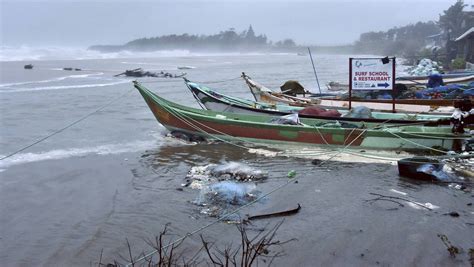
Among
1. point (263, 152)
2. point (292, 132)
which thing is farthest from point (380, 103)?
point (263, 152)

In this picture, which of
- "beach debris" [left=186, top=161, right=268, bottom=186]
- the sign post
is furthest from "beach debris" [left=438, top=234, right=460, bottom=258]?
the sign post

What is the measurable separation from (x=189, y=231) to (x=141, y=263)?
1027mm

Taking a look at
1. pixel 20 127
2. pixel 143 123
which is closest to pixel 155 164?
pixel 143 123

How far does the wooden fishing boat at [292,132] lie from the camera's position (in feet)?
31.1

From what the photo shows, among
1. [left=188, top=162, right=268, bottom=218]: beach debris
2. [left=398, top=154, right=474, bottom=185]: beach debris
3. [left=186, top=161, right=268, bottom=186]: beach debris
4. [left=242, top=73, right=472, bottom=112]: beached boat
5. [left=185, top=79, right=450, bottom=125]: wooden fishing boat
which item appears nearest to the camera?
[left=188, top=162, right=268, bottom=218]: beach debris

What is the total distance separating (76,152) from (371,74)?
7.68m

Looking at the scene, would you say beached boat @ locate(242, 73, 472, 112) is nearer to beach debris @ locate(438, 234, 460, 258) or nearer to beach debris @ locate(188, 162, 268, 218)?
beach debris @ locate(188, 162, 268, 218)

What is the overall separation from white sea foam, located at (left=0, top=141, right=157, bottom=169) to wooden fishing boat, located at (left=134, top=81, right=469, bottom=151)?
105cm

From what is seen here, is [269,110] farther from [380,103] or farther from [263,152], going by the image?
[380,103]

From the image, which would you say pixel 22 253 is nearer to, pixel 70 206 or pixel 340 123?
pixel 70 206

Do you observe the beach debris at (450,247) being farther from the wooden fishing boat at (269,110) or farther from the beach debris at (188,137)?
the beach debris at (188,137)

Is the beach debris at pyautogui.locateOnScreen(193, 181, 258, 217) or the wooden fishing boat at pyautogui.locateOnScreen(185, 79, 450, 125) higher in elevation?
the wooden fishing boat at pyautogui.locateOnScreen(185, 79, 450, 125)

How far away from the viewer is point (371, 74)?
1220 cm

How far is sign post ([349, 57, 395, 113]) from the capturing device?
39.4 feet
